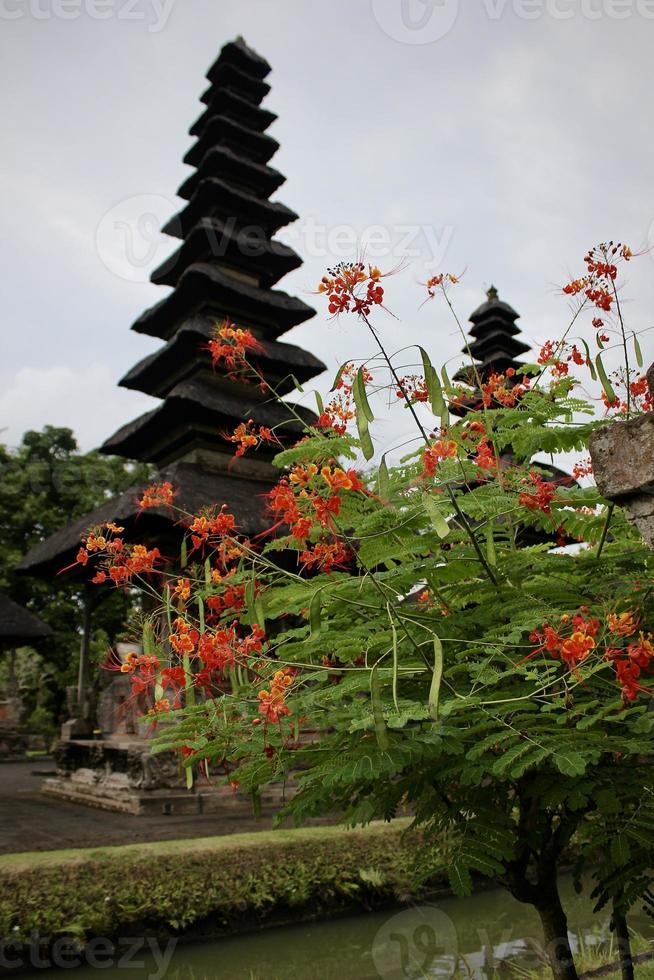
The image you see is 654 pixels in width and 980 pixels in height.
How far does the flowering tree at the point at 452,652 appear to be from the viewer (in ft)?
7.77

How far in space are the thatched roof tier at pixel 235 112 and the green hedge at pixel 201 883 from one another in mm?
14224

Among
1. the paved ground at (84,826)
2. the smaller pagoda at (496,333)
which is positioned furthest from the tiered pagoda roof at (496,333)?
the paved ground at (84,826)

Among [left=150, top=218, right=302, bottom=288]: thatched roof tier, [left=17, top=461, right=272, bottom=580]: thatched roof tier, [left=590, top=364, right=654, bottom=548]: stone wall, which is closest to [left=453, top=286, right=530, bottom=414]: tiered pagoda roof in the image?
[left=150, top=218, right=302, bottom=288]: thatched roof tier

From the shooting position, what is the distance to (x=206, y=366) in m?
12.5

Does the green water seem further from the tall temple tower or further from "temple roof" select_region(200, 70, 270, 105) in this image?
"temple roof" select_region(200, 70, 270, 105)

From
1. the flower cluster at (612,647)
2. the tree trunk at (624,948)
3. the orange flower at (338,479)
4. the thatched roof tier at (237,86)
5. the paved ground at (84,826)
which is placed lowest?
the paved ground at (84,826)

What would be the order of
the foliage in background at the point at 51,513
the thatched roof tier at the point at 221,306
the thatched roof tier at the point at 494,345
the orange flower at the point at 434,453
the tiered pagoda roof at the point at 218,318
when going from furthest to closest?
the foliage in background at the point at 51,513
the thatched roof tier at the point at 494,345
the thatched roof tier at the point at 221,306
the tiered pagoda roof at the point at 218,318
the orange flower at the point at 434,453

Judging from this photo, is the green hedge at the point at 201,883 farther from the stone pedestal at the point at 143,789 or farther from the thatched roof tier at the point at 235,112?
the thatched roof tier at the point at 235,112

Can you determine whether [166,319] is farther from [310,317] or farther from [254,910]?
[254,910]

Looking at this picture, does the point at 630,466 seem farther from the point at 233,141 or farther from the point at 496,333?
the point at 496,333

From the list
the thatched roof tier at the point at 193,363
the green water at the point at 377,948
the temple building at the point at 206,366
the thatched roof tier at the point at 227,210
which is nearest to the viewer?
the green water at the point at 377,948

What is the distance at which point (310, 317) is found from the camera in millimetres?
14258

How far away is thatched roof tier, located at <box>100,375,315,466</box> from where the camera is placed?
11672 millimetres

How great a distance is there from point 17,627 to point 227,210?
10.6 meters
